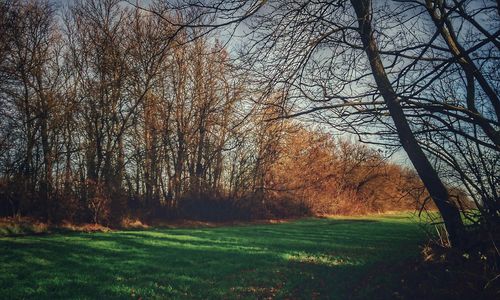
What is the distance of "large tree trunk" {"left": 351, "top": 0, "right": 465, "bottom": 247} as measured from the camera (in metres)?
6.86

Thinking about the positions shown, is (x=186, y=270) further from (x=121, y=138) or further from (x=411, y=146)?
(x=121, y=138)

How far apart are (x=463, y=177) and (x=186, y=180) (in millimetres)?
25273

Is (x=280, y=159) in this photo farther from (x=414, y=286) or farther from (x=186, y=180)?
(x=414, y=286)

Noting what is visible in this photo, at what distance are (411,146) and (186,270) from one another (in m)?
6.12

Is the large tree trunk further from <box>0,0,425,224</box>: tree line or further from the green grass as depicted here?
<box>0,0,425,224</box>: tree line

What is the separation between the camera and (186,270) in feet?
30.7

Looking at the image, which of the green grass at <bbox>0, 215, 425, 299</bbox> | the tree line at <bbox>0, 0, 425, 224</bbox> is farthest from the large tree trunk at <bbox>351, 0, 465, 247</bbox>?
the tree line at <bbox>0, 0, 425, 224</bbox>

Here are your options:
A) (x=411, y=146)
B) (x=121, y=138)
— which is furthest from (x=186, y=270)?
(x=121, y=138)

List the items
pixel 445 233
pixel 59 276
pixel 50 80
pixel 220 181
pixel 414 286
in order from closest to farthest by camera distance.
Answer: pixel 414 286 → pixel 445 233 → pixel 59 276 → pixel 50 80 → pixel 220 181

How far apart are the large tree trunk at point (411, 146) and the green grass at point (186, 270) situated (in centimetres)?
162

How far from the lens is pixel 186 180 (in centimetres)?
3011

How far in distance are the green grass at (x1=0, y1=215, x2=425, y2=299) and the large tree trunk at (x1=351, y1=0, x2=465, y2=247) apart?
5.32 feet

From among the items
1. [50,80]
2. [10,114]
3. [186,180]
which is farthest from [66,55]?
[186,180]

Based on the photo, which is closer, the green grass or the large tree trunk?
the large tree trunk
